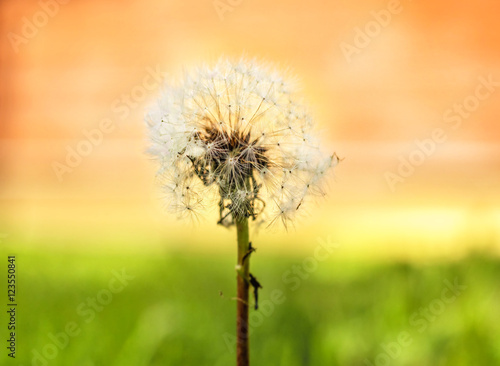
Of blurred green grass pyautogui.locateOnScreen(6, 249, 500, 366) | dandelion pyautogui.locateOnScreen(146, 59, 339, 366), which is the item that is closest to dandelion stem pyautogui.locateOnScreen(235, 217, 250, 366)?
dandelion pyautogui.locateOnScreen(146, 59, 339, 366)

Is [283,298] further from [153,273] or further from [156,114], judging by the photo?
[156,114]

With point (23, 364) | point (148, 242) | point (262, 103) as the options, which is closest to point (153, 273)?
point (148, 242)

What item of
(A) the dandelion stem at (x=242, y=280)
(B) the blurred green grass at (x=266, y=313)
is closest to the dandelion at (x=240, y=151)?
(A) the dandelion stem at (x=242, y=280)

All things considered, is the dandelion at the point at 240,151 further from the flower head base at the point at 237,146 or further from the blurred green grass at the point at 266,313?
the blurred green grass at the point at 266,313

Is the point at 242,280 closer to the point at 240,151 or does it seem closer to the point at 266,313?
the point at 240,151

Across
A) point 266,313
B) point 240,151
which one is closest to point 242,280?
point 240,151

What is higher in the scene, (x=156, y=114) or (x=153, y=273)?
(x=156, y=114)
